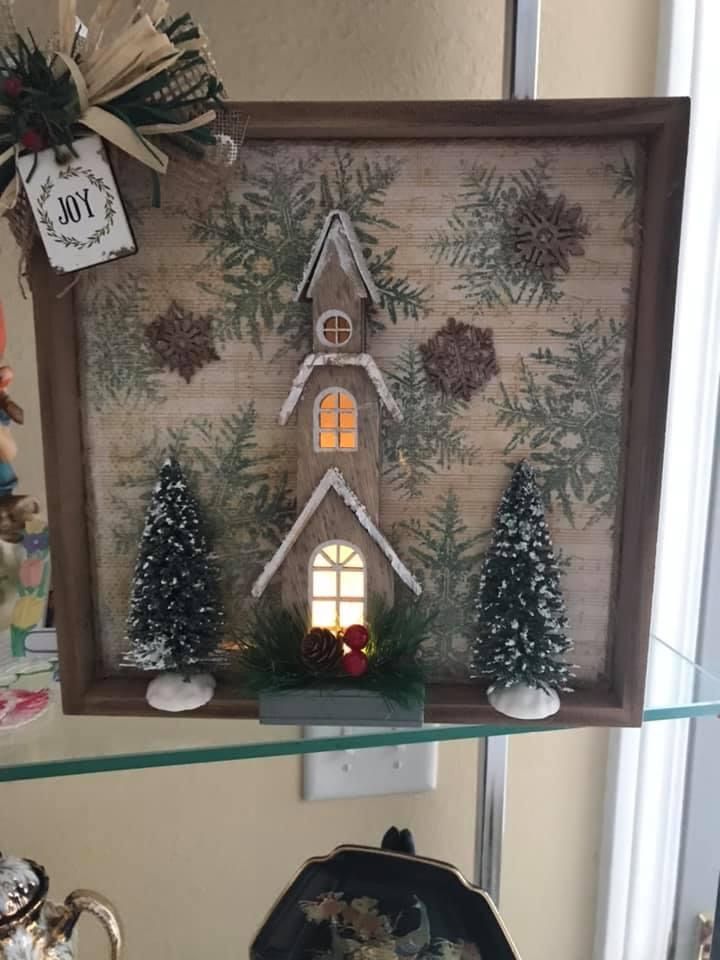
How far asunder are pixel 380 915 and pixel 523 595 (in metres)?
0.31

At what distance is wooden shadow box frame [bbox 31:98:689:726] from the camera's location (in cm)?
46

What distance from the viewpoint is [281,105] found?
18.2 inches

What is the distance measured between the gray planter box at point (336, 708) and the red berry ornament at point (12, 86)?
37 cm

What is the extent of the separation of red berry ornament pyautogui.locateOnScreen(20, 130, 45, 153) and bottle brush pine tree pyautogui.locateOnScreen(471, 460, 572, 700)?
339mm

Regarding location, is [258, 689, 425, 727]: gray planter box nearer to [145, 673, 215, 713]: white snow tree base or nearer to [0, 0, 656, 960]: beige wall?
[145, 673, 215, 713]: white snow tree base

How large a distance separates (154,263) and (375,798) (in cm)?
58

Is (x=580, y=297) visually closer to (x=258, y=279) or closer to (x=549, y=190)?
(x=549, y=190)

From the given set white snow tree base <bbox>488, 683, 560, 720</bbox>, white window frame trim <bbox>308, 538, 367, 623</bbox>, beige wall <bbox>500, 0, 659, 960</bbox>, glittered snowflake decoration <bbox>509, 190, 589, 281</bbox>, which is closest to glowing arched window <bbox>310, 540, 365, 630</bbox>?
white window frame trim <bbox>308, 538, 367, 623</bbox>

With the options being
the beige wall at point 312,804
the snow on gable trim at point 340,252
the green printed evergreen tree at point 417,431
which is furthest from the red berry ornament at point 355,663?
the beige wall at point 312,804

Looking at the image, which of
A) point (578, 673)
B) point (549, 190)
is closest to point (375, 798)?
point (578, 673)

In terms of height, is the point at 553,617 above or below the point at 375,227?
below

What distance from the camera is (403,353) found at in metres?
0.50

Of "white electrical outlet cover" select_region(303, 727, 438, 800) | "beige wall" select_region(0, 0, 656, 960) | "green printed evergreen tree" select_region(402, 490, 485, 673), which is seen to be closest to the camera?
"green printed evergreen tree" select_region(402, 490, 485, 673)

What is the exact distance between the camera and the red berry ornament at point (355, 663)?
497 millimetres
